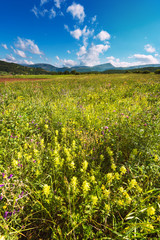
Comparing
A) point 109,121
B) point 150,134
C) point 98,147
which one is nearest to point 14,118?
point 98,147

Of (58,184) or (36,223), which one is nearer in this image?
(36,223)

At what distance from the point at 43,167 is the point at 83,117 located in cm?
250

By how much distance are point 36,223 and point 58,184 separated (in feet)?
1.90

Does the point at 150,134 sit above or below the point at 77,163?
above

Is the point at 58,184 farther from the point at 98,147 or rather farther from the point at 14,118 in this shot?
the point at 14,118

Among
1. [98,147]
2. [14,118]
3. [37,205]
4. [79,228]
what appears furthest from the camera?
[14,118]

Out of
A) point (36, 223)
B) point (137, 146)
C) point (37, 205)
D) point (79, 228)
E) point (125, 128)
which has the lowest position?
point (36, 223)

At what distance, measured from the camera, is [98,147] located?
9.18 ft

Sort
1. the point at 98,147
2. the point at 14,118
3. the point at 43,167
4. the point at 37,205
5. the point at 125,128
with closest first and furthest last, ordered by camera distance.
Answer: the point at 37,205 < the point at 43,167 < the point at 98,147 < the point at 125,128 < the point at 14,118

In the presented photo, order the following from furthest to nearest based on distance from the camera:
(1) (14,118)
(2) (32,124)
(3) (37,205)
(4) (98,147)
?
(2) (32,124) → (1) (14,118) → (4) (98,147) → (3) (37,205)

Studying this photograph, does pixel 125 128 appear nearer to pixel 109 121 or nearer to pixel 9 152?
pixel 109 121

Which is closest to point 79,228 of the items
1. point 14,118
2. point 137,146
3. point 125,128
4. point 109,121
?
point 137,146

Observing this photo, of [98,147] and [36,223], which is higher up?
[98,147]

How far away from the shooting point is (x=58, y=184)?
1927mm
